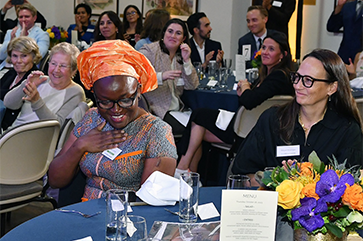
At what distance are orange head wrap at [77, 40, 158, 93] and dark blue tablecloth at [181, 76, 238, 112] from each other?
222cm

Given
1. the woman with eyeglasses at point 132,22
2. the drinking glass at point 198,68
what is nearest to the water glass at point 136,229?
the drinking glass at point 198,68

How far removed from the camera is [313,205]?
1356 mm

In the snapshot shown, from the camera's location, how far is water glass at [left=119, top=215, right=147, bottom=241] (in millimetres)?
1332

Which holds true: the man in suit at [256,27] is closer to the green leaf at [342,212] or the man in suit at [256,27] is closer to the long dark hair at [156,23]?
the long dark hair at [156,23]

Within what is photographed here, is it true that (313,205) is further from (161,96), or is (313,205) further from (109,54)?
(161,96)

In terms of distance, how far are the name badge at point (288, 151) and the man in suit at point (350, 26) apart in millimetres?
4861

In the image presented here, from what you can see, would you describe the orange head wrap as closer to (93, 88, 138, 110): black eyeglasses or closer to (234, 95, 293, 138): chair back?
(93, 88, 138, 110): black eyeglasses

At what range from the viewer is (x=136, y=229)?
1.34 m

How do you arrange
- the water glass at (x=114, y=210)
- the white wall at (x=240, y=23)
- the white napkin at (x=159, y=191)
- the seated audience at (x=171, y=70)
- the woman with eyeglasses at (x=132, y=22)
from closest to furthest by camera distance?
the water glass at (x=114, y=210), the white napkin at (x=159, y=191), the seated audience at (x=171, y=70), the woman with eyeglasses at (x=132, y=22), the white wall at (x=240, y=23)

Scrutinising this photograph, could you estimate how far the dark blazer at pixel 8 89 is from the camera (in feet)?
12.8

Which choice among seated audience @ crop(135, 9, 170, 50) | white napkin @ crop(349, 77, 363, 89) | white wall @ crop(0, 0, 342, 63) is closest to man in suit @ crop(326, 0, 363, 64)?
white wall @ crop(0, 0, 342, 63)

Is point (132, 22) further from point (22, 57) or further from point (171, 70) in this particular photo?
point (22, 57)

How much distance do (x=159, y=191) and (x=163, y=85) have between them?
2.95 metres

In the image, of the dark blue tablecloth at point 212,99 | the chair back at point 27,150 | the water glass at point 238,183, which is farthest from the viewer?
the dark blue tablecloth at point 212,99
